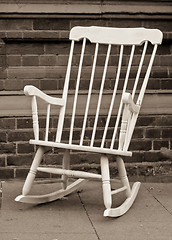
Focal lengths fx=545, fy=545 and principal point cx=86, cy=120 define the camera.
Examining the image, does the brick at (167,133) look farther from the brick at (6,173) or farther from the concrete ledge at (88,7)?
the brick at (6,173)

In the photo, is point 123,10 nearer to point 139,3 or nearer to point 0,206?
point 139,3

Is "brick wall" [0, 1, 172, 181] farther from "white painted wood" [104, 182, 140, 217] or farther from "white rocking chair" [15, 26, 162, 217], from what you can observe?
"white painted wood" [104, 182, 140, 217]

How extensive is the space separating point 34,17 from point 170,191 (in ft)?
5.97

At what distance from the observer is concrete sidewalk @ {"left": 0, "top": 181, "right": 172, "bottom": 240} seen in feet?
10.4

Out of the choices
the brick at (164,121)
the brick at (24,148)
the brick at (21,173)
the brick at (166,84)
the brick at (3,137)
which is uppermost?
the brick at (166,84)

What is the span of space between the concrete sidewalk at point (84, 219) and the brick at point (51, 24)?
1355 millimetres

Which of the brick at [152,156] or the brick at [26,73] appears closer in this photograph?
the brick at [26,73]

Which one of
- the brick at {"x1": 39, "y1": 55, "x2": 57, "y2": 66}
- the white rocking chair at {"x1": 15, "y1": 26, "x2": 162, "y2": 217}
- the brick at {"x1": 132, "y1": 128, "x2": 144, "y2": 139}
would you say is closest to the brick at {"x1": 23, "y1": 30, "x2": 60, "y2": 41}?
the brick at {"x1": 39, "y1": 55, "x2": 57, "y2": 66}

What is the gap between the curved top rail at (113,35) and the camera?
396cm

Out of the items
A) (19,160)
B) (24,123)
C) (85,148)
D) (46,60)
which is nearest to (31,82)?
(46,60)

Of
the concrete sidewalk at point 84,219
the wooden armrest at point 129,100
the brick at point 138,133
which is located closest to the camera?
the concrete sidewalk at point 84,219

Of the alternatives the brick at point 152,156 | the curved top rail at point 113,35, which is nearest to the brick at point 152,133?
the brick at point 152,156

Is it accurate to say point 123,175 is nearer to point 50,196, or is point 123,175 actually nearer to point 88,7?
point 50,196

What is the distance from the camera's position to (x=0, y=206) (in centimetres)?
380
